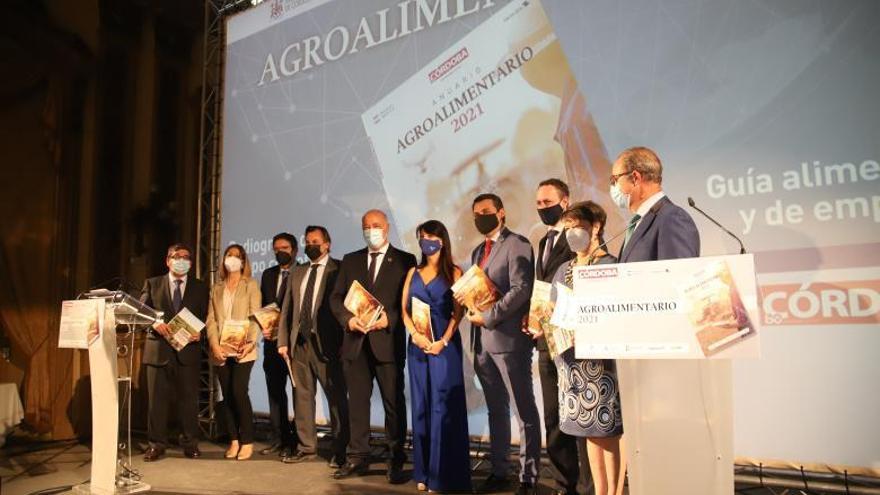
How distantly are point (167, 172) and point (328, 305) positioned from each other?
3.47m

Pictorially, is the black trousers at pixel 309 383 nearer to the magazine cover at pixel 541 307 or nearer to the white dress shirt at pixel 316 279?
the white dress shirt at pixel 316 279

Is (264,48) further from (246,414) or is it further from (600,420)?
(600,420)

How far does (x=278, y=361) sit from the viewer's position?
457 centimetres

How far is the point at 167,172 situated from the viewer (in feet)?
21.8

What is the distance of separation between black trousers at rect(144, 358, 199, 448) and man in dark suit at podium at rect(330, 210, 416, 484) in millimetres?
1461

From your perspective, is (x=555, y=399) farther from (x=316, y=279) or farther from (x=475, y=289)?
(x=316, y=279)

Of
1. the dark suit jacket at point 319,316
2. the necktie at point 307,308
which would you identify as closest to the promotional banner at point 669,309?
the dark suit jacket at point 319,316

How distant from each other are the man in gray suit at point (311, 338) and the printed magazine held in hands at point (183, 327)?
589 mm

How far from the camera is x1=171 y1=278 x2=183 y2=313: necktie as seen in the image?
4578mm

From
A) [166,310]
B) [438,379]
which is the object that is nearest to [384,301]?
[438,379]

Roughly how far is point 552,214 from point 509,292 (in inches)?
18.3

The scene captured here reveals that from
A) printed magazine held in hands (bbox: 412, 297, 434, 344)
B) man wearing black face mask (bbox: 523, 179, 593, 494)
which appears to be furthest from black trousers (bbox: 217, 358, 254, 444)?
man wearing black face mask (bbox: 523, 179, 593, 494)

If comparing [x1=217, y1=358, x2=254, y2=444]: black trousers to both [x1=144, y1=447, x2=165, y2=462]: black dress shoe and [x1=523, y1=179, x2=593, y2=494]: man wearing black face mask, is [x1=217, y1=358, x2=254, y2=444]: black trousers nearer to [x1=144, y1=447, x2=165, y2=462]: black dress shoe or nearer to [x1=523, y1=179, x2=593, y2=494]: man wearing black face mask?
[x1=144, y1=447, x2=165, y2=462]: black dress shoe

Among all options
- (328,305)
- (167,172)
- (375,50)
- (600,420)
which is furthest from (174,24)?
(600,420)
